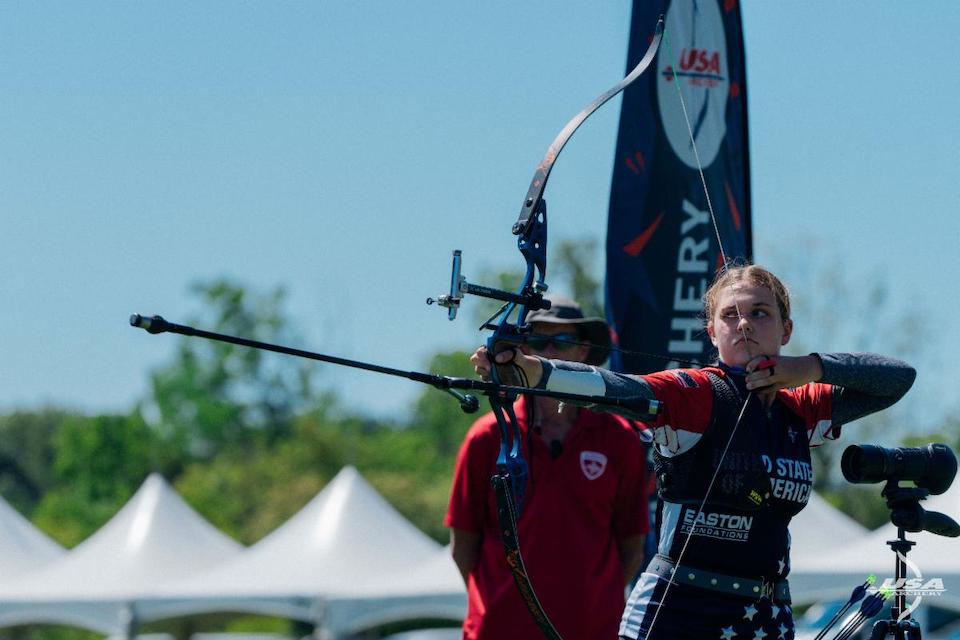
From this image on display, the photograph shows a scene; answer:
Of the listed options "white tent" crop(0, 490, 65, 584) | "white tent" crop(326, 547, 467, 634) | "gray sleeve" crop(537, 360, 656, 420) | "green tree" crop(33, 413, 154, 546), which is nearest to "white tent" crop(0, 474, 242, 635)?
"white tent" crop(0, 490, 65, 584)

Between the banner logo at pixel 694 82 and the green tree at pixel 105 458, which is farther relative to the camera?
the green tree at pixel 105 458

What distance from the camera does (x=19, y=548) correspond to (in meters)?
16.7

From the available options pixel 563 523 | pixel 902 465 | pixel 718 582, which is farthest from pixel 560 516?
Result: pixel 902 465

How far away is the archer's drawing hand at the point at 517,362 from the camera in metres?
2.95

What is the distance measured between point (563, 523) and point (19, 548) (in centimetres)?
1356

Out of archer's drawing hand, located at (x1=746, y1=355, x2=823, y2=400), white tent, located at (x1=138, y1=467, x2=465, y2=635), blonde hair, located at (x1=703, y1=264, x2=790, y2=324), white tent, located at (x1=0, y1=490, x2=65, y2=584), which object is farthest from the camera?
white tent, located at (x1=0, y1=490, x2=65, y2=584)

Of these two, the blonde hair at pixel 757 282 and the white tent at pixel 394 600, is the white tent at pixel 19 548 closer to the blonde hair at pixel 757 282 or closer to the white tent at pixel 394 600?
the white tent at pixel 394 600

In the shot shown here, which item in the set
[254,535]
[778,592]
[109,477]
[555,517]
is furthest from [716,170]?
[109,477]

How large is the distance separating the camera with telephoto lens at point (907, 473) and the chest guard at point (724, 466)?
208 mm

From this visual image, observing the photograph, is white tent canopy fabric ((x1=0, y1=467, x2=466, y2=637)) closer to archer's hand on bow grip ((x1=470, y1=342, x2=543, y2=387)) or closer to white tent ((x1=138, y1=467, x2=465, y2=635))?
white tent ((x1=138, y1=467, x2=465, y2=635))

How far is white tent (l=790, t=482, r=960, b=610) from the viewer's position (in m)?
11.6

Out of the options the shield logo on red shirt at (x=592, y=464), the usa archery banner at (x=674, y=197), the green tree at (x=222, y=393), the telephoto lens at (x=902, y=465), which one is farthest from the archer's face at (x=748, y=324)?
the green tree at (x=222, y=393)

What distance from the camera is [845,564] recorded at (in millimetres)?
12531

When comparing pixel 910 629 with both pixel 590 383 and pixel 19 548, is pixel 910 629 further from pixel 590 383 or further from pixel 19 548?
pixel 19 548
